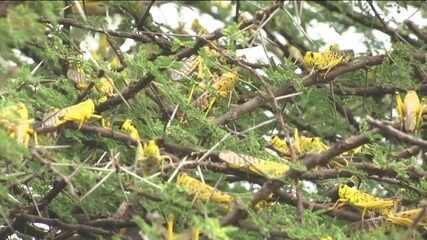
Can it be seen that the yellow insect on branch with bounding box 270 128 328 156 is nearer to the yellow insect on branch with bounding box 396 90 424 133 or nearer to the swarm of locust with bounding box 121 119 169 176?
the yellow insect on branch with bounding box 396 90 424 133

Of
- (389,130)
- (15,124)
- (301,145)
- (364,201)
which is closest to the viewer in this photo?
(389,130)

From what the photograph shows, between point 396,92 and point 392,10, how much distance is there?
30cm

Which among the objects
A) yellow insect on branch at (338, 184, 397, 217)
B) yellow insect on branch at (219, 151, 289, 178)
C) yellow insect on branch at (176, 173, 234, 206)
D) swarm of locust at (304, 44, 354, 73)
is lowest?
yellow insect on branch at (338, 184, 397, 217)

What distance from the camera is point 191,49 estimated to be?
1.49 meters

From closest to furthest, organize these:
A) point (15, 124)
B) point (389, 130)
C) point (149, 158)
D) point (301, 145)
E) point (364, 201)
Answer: point (389, 130) → point (15, 124) → point (149, 158) → point (364, 201) → point (301, 145)

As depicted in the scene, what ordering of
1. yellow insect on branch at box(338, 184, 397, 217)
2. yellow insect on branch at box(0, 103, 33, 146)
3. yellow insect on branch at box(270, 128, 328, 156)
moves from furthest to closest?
yellow insect on branch at box(270, 128, 328, 156)
yellow insect on branch at box(338, 184, 397, 217)
yellow insect on branch at box(0, 103, 33, 146)

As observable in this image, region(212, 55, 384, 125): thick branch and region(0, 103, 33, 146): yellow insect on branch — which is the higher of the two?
region(0, 103, 33, 146): yellow insect on branch

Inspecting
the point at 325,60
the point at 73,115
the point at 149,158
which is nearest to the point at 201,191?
the point at 149,158

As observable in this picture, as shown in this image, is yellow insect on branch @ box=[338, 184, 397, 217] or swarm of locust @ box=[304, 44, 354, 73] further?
swarm of locust @ box=[304, 44, 354, 73]

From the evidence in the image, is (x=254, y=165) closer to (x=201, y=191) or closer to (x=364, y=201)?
(x=201, y=191)

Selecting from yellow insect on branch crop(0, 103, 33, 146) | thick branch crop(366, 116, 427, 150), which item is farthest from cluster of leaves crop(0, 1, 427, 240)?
thick branch crop(366, 116, 427, 150)

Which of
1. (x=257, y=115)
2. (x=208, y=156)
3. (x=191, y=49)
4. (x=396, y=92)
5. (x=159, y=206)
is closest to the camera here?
(x=159, y=206)

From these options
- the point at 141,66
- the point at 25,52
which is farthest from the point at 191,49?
the point at 25,52

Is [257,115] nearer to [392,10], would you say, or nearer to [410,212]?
[392,10]
